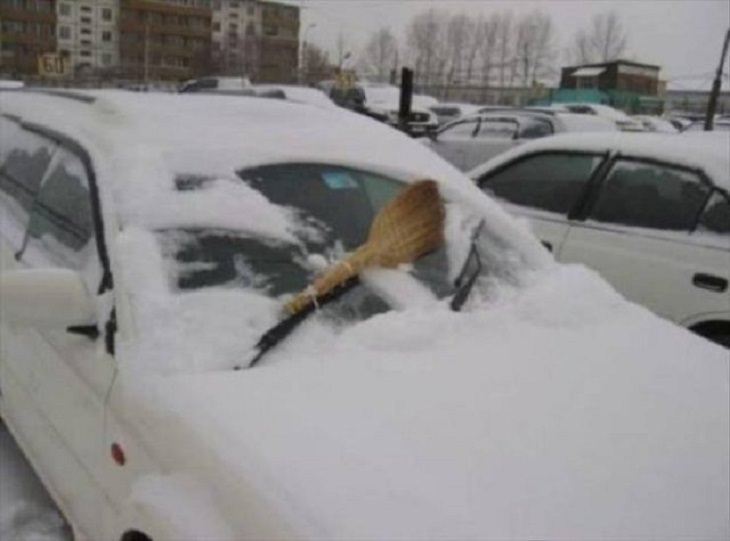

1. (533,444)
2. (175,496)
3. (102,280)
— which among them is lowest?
(175,496)

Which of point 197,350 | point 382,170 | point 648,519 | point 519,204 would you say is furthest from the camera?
point 519,204

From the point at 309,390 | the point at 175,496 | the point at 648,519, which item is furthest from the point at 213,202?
the point at 648,519

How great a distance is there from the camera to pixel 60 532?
114 inches

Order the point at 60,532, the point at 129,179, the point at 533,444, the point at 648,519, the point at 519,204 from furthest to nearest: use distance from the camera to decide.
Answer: the point at 519,204, the point at 60,532, the point at 129,179, the point at 533,444, the point at 648,519

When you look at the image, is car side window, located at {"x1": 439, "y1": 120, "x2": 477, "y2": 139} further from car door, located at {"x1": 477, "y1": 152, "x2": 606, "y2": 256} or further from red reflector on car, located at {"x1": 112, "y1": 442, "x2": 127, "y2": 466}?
red reflector on car, located at {"x1": 112, "y1": 442, "x2": 127, "y2": 466}

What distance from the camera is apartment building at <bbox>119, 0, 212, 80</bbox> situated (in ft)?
282

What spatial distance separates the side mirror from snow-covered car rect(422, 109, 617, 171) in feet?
32.0

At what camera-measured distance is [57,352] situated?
2.66 metres

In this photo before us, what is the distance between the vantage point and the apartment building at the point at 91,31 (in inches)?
3335

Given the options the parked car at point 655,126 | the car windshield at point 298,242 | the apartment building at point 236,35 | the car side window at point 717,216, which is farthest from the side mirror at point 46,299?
the apartment building at point 236,35

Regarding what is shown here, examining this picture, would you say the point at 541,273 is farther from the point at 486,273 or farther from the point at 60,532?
the point at 60,532

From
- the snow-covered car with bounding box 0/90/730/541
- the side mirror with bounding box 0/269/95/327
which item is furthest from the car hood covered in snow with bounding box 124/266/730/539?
the side mirror with bounding box 0/269/95/327

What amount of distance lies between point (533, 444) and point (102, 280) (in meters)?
1.26

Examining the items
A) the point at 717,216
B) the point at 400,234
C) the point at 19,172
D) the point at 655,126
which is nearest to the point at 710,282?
the point at 717,216
